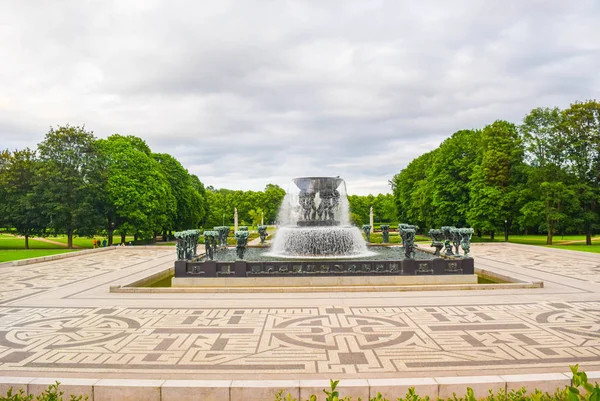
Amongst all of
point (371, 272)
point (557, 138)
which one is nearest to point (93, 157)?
point (371, 272)

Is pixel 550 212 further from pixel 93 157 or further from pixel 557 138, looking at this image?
pixel 93 157

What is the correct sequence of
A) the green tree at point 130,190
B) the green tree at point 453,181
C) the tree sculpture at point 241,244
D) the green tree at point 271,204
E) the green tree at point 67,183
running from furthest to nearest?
the green tree at point 271,204
the green tree at point 453,181
the green tree at point 130,190
the green tree at point 67,183
the tree sculpture at point 241,244

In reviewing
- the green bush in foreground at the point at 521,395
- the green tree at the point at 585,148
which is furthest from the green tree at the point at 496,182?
the green bush in foreground at the point at 521,395

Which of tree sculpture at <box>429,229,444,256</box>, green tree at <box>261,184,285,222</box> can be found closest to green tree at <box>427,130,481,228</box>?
tree sculpture at <box>429,229,444,256</box>

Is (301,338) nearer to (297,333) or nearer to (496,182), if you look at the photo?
(297,333)

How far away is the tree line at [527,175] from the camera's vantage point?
3678 centimetres

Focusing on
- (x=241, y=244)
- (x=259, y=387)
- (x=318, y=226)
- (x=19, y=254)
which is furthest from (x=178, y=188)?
(x=259, y=387)

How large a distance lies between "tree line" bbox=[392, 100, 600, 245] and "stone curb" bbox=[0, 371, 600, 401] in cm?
3505

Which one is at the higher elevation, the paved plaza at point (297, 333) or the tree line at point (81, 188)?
the tree line at point (81, 188)

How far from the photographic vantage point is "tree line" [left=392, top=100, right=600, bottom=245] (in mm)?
36781

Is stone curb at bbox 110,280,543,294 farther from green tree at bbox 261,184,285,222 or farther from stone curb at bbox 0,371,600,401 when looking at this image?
green tree at bbox 261,184,285,222

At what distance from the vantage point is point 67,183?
36594 mm

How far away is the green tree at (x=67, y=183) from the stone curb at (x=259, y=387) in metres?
33.6

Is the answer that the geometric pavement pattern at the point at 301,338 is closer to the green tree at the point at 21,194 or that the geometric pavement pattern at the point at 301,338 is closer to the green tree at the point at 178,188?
the green tree at the point at 21,194
